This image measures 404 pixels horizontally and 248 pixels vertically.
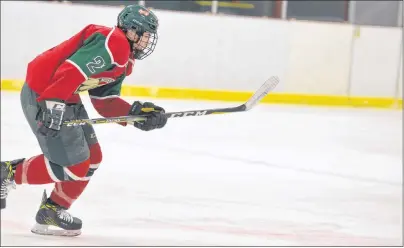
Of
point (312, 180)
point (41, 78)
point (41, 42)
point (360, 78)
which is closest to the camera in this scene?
point (41, 78)

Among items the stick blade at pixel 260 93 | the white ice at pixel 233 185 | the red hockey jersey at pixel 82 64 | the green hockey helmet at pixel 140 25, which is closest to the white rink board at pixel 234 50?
the white ice at pixel 233 185

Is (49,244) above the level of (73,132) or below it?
below

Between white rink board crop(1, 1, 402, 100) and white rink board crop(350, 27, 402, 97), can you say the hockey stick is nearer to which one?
white rink board crop(1, 1, 402, 100)

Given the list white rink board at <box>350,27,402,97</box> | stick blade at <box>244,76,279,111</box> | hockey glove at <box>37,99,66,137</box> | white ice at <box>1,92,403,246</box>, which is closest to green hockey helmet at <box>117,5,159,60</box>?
hockey glove at <box>37,99,66,137</box>

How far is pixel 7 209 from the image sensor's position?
133 inches

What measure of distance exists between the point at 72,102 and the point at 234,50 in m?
5.57

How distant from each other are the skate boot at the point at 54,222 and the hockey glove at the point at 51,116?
0.44m

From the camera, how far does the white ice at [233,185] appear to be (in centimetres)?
325

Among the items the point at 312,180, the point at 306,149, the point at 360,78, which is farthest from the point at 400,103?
the point at 312,180

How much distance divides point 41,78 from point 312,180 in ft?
7.58

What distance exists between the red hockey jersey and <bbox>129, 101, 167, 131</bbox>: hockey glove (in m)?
0.14

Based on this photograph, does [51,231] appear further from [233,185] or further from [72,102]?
[233,185]

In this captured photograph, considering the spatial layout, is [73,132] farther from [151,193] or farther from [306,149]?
[306,149]

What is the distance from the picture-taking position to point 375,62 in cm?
884
